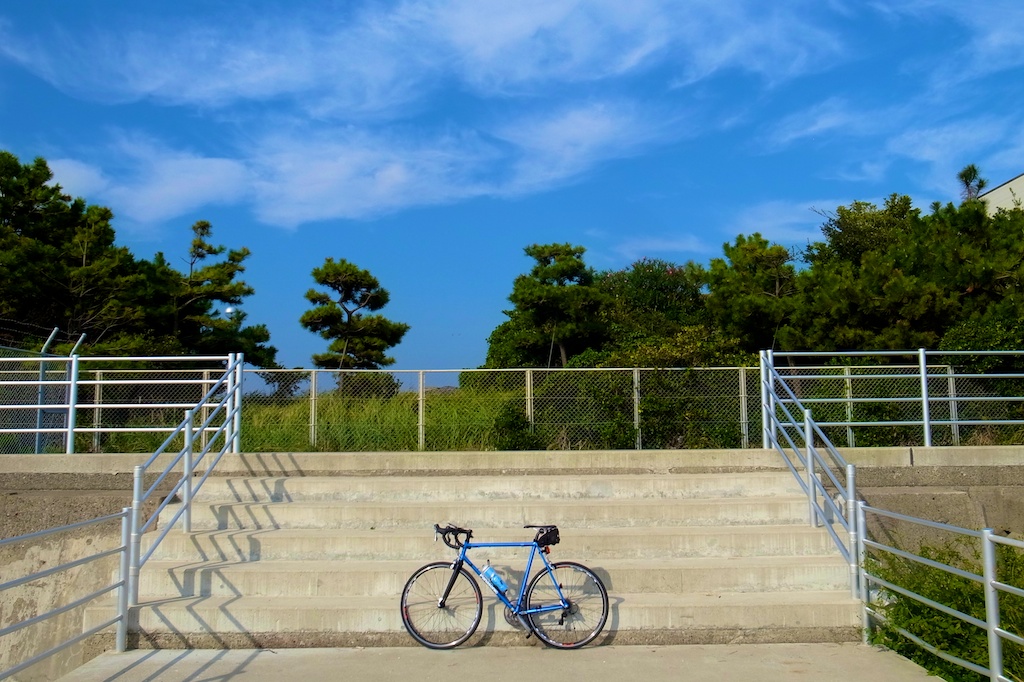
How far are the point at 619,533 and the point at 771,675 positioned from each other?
2.24 meters

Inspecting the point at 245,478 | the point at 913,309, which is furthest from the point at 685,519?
the point at 913,309

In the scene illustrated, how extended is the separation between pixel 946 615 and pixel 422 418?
7724 millimetres

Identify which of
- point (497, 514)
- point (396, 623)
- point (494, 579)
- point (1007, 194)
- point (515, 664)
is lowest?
point (515, 664)

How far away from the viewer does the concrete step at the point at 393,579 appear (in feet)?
21.9

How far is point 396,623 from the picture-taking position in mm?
6223

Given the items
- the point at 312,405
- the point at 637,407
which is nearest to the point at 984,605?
the point at 637,407

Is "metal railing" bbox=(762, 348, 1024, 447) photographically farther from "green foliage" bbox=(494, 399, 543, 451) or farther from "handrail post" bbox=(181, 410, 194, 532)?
"handrail post" bbox=(181, 410, 194, 532)

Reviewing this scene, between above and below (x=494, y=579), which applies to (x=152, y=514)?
above

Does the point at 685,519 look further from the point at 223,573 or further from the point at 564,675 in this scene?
the point at 223,573

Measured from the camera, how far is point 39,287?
22844 mm

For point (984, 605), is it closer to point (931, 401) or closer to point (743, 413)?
point (743, 413)

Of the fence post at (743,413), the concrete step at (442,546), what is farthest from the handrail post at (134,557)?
the fence post at (743,413)

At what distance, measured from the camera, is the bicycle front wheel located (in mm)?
6102

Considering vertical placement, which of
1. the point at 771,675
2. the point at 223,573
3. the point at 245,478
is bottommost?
the point at 771,675
